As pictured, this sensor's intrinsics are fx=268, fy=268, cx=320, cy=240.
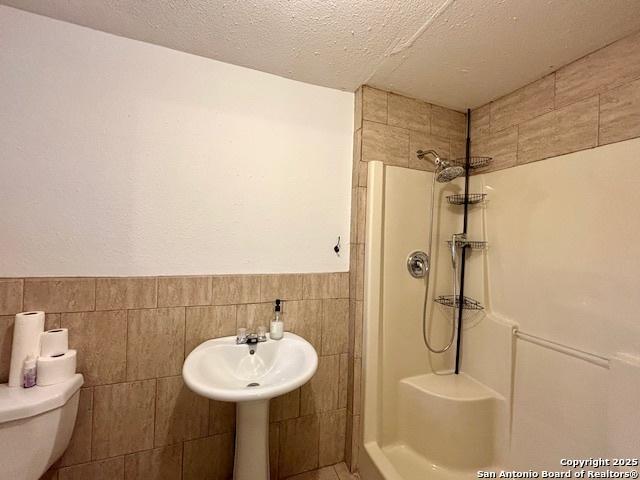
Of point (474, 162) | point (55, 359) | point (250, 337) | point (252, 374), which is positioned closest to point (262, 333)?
point (250, 337)

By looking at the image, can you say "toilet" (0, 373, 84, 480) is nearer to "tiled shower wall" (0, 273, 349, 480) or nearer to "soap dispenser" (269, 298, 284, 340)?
"tiled shower wall" (0, 273, 349, 480)

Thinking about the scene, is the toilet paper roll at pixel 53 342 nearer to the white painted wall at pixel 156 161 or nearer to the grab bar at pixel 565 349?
the white painted wall at pixel 156 161

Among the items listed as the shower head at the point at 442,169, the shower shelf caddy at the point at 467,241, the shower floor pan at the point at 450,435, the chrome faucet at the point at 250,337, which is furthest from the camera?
the shower shelf caddy at the point at 467,241

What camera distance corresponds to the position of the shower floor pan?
4.73 feet

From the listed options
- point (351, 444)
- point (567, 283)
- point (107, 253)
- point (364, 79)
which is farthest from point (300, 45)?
point (351, 444)

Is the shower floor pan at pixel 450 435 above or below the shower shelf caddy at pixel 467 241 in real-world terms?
below

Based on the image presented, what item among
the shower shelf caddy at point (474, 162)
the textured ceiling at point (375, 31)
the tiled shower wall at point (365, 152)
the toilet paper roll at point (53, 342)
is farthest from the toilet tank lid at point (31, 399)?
the shower shelf caddy at point (474, 162)

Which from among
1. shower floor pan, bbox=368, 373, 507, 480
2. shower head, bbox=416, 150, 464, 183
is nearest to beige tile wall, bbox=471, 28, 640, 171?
shower head, bbox=416, 150, 464, 183

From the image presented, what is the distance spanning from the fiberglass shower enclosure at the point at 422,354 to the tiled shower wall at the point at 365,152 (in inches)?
2.0

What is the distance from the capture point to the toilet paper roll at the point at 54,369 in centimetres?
100

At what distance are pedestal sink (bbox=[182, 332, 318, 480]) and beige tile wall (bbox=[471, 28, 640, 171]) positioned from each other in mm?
1548

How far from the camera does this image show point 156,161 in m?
1.23

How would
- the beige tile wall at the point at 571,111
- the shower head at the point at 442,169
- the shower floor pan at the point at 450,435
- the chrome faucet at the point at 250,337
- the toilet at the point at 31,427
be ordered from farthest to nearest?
the shower head at the point at 442,169
the shower floor pan at the point at 450,435
the chrome faucet at the point at 250,337
the beige tile wall at the point at 571,111
the toilet at the point at 31,427

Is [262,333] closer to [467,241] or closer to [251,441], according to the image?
[251,441]
